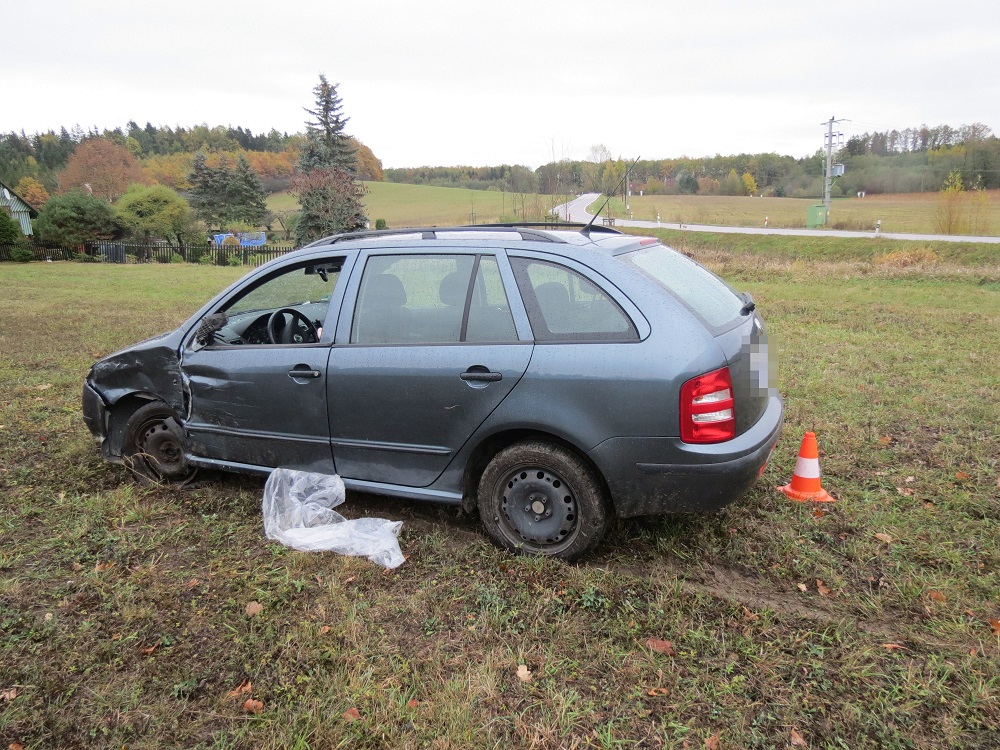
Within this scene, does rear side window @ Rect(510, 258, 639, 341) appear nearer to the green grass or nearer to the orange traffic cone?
the orange traffic cone

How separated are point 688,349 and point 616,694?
1.46 meters

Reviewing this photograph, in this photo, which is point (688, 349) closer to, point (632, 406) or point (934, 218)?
point (632, 406)

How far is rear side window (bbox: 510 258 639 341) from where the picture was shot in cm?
308

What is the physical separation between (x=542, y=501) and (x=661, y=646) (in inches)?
35.4

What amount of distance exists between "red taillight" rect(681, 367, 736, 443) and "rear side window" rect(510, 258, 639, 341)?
0.36m

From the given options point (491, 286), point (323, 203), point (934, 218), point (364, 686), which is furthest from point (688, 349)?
point (934, 218)

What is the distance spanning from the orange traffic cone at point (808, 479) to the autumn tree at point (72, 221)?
4203 cm

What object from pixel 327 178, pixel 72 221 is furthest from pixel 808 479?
pixel 72 221

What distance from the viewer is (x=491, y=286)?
11.0 feet

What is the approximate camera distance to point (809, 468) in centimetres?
401

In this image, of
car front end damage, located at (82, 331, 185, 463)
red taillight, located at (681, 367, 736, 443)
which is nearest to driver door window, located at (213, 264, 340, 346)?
car front end damage, located at (82, 331, 185, 463)

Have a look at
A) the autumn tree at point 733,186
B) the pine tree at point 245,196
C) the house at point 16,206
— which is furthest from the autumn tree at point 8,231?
the autumn tree at point 733,186

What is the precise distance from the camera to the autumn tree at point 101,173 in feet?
212

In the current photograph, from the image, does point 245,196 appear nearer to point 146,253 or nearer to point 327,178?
point 146,253
